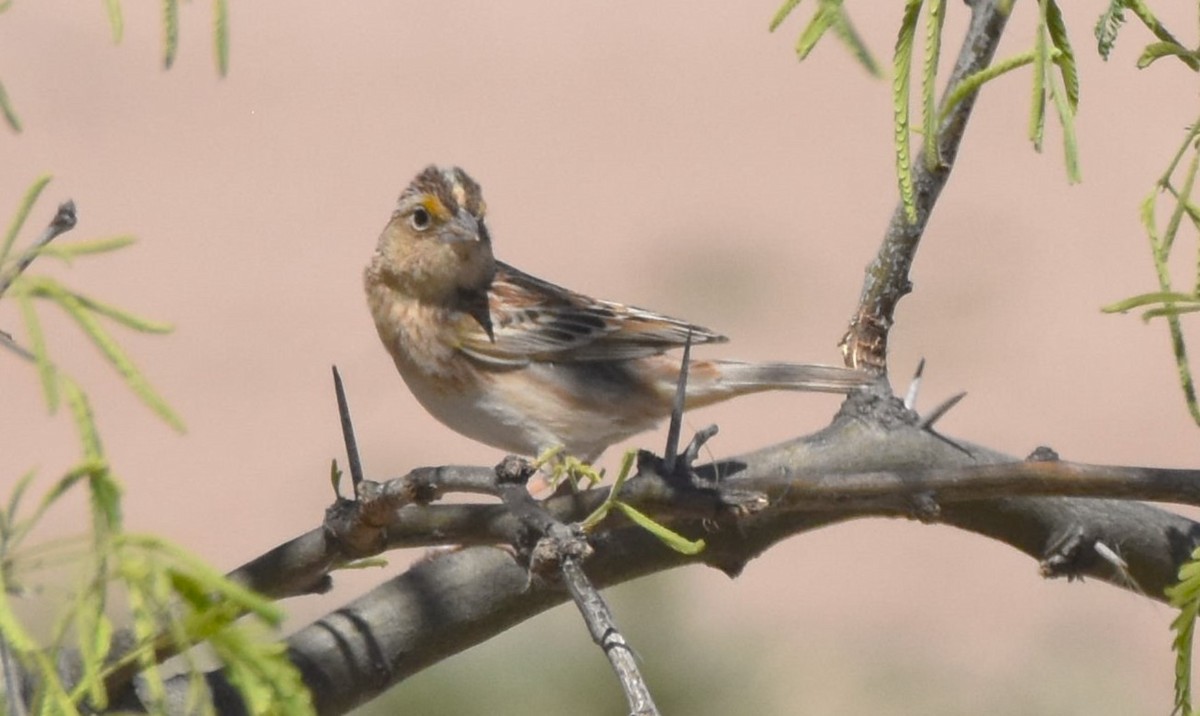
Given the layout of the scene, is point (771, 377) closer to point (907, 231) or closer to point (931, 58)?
point (907, 231)

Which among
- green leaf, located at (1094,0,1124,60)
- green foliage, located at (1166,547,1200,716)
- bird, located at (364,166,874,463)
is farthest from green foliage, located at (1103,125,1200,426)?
bird, located at (364,166,874,463)

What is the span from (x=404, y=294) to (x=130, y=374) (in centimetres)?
431

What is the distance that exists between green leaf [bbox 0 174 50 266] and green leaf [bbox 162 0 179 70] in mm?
196

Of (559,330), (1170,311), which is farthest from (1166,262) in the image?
(559,330)

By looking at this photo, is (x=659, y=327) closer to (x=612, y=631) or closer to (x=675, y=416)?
(x=675, y=416)

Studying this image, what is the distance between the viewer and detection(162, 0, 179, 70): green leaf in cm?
179

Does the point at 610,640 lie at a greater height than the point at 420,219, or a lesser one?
lesser

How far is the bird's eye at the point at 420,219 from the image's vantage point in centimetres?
577

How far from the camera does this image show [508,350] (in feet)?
18.7

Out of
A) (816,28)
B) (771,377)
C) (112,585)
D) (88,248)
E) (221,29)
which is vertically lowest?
(771,377)

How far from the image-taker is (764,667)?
27.2 feet

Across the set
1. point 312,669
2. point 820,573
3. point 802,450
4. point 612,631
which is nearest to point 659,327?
point 802,450

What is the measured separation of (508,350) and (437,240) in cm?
48

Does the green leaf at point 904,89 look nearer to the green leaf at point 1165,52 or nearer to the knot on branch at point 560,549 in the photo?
the green leaf at point 1165,52
